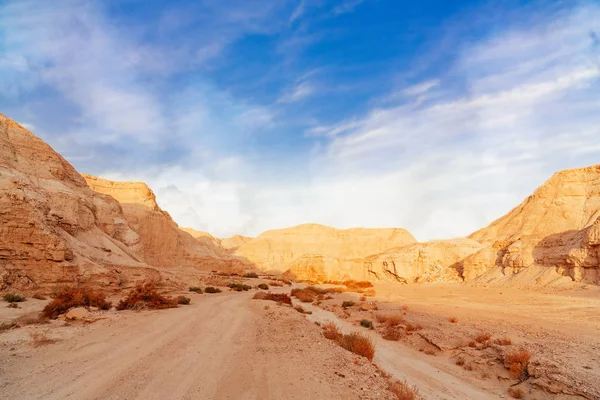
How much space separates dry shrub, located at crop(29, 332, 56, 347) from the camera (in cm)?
723

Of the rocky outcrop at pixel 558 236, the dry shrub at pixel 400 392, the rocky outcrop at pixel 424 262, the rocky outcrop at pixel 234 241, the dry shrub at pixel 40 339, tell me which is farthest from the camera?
the rocky outcrop at pixel 234 241

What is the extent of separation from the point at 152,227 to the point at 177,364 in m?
48.4

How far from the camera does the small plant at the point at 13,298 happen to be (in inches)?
508

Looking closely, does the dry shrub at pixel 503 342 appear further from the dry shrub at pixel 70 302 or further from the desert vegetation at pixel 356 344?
the dry shrub at pixel 70 302

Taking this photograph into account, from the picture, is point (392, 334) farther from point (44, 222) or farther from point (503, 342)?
point (44, 222)

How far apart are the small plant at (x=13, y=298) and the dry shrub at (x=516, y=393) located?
A: 1649cm

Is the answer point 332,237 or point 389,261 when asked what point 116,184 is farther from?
point 332,237

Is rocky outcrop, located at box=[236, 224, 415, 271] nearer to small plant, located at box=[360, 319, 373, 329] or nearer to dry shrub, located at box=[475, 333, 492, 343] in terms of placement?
small plant, located at box=[360, 319, 373, 329]

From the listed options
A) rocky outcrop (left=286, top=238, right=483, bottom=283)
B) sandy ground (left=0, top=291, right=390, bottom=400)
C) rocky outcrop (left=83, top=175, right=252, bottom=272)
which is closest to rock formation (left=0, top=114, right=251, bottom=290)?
rocky outcrop (left=83, top=175, right=252, bottom=272)

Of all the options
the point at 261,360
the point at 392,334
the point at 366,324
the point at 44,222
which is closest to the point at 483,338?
the point at 392,334

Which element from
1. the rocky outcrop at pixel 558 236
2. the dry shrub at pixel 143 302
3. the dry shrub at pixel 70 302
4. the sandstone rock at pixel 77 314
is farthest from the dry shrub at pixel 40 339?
the rocky outcrop at pixel 558 236

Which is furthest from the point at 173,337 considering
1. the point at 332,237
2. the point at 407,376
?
the point at 332,237

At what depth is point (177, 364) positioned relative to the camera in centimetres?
639

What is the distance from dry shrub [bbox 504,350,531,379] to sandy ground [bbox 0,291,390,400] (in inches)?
151
